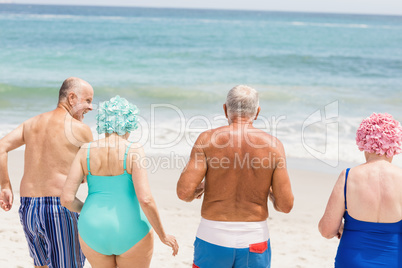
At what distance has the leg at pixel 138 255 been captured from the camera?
Result: 3008 millimetres

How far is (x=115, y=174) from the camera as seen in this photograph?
2.97 metres

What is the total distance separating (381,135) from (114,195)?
1564 millimetres

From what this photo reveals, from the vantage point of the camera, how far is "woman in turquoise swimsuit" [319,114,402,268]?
105 inches

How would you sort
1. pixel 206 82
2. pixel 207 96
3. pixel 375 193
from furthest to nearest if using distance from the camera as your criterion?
pixel 206 82
pixel 207 96
pixel 375 193

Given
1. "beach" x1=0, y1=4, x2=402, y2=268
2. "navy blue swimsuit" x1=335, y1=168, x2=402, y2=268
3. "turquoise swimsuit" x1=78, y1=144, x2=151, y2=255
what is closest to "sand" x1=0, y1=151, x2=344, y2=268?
"beach" x1=0, y1=4, x2=402, y2=268

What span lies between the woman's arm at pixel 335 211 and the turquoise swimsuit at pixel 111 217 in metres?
1.08

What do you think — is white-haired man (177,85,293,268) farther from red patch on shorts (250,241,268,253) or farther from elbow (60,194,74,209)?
elbow (60,194,74,209)

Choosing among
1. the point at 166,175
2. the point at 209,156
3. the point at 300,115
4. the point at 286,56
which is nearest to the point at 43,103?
the point at 300,115

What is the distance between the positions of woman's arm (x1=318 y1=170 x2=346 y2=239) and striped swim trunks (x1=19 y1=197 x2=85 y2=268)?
1.69m

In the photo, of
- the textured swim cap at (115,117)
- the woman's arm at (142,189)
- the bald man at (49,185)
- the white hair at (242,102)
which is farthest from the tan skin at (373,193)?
the bald man at (49,185)

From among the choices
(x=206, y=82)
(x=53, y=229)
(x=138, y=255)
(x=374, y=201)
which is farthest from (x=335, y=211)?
(x=206, y=82)

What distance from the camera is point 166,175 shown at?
7.49m

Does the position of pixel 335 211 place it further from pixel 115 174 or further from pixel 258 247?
pixel 115 174

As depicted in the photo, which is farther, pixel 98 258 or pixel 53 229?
pixel 53 229
